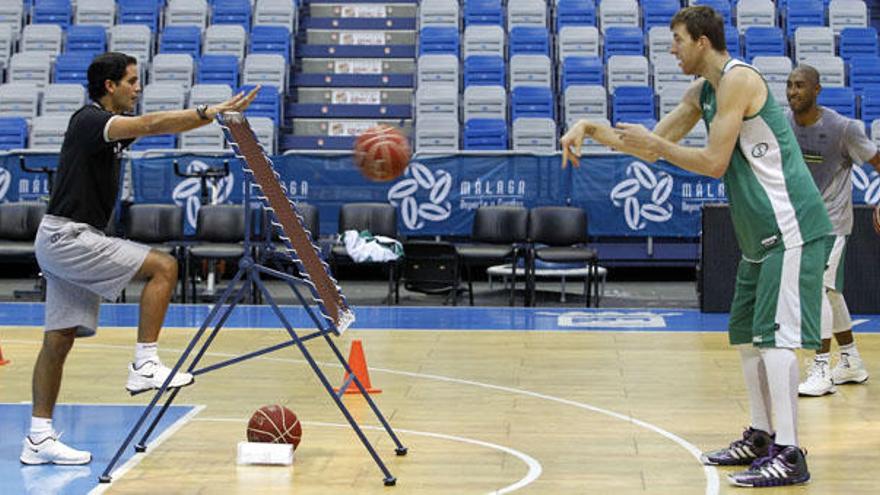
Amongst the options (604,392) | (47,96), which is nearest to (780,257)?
(604,392)

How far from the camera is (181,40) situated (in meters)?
20.1

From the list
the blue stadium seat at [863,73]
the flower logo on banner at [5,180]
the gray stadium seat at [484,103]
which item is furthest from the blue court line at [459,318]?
the blue stadium seat at [863,73]

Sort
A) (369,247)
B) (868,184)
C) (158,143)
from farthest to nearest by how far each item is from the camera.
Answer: (158,143)
(868,184)
(369,247)

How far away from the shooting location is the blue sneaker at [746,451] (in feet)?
20.3

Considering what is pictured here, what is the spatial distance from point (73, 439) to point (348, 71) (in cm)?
1407

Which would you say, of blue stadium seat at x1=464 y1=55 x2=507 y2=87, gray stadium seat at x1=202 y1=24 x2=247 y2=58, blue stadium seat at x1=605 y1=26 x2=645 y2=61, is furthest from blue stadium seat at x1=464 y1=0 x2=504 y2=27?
gray stadium seat at x1=202 y1=24 x2=247 y2=58

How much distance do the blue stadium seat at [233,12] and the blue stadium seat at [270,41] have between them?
78cm

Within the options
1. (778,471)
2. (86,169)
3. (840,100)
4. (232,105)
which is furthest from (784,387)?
(840,100)

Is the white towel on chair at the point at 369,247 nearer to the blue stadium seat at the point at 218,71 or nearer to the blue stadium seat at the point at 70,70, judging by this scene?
the blue stadium seat at the point at 218,71

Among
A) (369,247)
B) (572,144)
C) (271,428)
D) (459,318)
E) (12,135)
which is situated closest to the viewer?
(572,144)

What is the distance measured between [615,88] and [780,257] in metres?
12.9

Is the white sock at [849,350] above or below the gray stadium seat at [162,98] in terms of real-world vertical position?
below

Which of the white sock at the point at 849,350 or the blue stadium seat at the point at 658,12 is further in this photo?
the blue stadium seat at the point at 658,12

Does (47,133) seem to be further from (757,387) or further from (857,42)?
(757,387)
